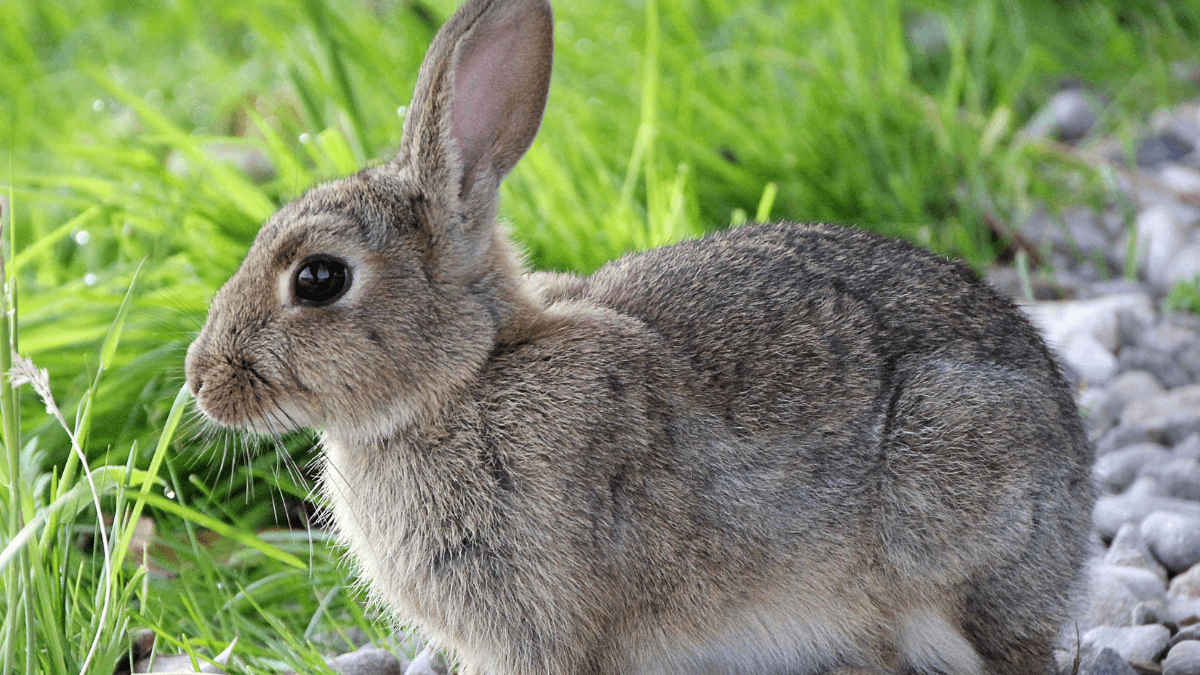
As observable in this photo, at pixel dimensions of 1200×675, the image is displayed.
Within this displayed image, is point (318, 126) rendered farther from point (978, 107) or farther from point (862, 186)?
point (978, 107)

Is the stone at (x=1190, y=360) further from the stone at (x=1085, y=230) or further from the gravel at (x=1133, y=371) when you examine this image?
the stone at (x=1085, y=230)

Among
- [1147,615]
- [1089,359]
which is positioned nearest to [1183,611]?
[1147,615]

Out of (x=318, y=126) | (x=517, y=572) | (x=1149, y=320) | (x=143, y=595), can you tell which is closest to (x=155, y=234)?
(x=318, y=126)

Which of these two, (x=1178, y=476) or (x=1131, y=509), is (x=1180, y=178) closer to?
(x=1178, y=476)

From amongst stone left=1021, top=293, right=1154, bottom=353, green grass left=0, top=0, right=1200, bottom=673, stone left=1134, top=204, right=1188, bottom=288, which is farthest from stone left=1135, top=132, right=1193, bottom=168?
stone left=1021, top=293, right=1154, bottom=353

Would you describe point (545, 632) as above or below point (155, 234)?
below
